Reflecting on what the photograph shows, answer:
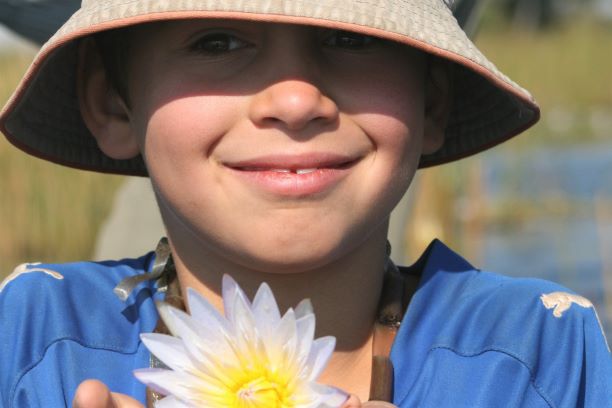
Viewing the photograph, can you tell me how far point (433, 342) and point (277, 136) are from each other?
0.47m

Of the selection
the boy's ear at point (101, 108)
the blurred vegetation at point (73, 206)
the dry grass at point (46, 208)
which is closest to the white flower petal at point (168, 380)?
the boy's ear at point (101, 108)

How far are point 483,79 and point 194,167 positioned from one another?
0.62 metres

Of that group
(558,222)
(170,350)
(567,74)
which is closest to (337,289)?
(170,350)

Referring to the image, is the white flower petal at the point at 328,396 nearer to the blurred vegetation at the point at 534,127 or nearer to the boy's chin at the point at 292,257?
the boy's chin at the point at 292,257

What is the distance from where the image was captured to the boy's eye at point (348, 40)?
7.04 feet

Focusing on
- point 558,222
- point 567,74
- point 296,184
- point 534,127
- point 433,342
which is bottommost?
point 567,74

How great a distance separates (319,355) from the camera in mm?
1615

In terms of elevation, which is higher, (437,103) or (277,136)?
(277,136)

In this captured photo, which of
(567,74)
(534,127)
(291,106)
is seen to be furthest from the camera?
(567,74)

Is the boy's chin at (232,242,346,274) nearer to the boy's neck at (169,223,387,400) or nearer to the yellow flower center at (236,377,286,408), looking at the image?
the boy's neck at (169,223,387,400)

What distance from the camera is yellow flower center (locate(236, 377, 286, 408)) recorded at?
5.32ft

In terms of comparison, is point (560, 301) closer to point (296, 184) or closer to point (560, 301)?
point (560, 301)

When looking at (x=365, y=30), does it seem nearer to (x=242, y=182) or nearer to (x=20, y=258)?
(x=242, y=182)

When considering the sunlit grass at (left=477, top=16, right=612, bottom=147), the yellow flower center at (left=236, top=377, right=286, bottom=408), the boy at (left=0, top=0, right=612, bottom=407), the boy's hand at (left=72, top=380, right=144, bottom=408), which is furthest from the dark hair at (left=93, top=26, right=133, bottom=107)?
the sunlit grass at (left=477, top=16, right=612, bottom=147)
